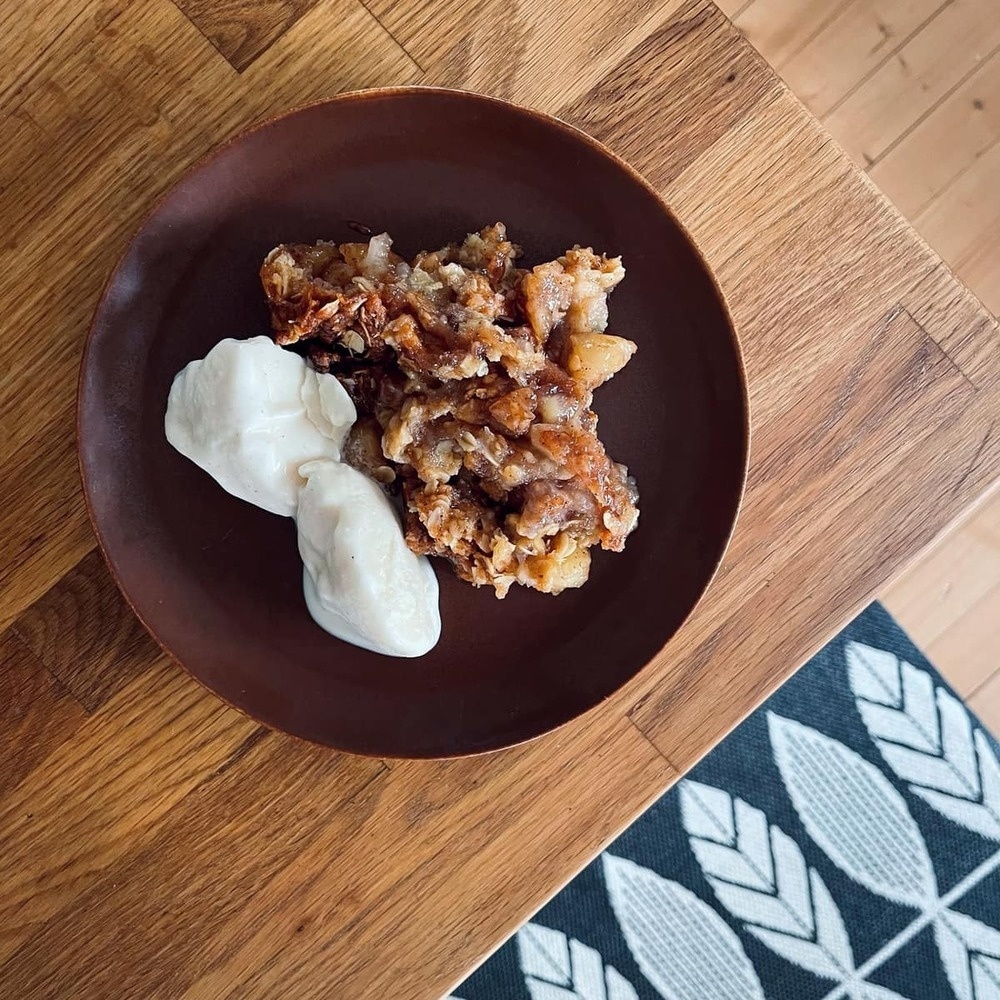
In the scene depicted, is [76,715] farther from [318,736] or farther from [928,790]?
[928,790]

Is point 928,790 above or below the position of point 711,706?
below

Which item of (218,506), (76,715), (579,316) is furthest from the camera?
(76,715)

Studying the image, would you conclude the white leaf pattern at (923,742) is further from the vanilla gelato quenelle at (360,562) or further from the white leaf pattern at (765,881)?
the vanilla gelato quenelle at (360,562)

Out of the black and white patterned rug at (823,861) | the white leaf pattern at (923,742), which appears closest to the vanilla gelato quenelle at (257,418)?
the black and white patterned rug at (823,861)

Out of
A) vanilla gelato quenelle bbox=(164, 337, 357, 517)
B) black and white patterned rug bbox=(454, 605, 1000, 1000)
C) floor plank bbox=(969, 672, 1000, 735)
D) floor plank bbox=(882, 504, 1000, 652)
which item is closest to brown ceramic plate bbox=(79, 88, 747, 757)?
vanilla gelato quenelle bbox=(164, 337, 357, 517)

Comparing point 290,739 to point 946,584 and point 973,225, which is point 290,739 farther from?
point 973,225

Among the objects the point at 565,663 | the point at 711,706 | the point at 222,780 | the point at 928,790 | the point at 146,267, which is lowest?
the point at 928,790

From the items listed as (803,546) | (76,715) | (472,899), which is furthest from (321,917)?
(803,546)
